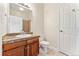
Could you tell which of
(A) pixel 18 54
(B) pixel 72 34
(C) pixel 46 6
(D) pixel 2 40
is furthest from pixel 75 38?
(D) pixel 2 40

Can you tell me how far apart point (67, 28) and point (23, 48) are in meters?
0.82

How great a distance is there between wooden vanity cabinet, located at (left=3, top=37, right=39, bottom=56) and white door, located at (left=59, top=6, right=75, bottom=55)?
1.47 ft

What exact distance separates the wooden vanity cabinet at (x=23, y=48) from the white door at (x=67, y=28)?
448 mm

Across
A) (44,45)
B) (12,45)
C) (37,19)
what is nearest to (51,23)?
(37,19)

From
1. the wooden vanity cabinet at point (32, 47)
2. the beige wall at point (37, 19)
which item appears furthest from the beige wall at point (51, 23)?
the wooden vanity cabinet at point (32, 47)

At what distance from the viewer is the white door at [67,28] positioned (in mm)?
1803

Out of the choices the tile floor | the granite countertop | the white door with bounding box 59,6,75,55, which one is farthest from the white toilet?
the white door with bounding box 59,6,75,55

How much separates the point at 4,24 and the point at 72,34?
1.15 meters

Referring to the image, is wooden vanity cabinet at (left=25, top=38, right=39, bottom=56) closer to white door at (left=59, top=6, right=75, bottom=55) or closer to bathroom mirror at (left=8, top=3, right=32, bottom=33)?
bathroom mirror at (left=8, top=3, right=32, bottom=33)

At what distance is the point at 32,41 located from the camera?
1860 millimetres

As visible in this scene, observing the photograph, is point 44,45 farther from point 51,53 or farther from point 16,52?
point 16,52

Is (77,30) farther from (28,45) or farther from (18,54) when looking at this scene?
(18,54)

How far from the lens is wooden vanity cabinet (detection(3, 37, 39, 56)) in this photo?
65.9 inches

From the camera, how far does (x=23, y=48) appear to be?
1812 mm
